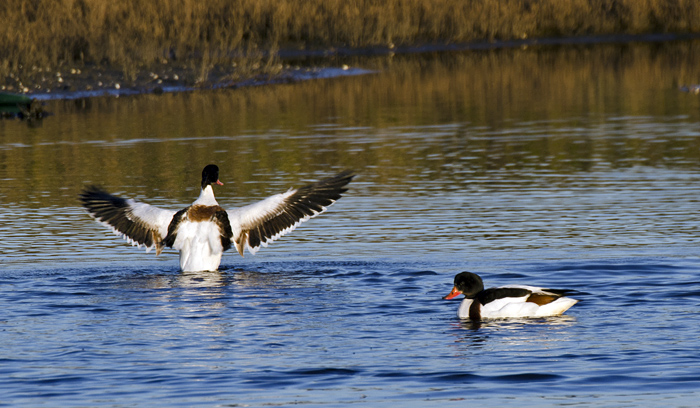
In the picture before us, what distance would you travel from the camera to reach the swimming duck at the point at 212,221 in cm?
1284

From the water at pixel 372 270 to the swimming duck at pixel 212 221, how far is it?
0.99 feet

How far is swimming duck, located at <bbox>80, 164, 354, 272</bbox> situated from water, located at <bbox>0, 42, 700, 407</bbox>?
301 millimetres

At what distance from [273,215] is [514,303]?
11.0ft

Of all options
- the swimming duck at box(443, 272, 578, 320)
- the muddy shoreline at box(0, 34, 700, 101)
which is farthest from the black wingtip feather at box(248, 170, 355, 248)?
the muddy shoreline at box(0, 34, 700, 101)

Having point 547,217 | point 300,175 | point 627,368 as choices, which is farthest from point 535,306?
point 300,175

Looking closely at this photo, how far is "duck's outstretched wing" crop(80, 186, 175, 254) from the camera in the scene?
43.0 feet

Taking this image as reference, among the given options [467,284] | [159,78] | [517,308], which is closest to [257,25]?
[159,78]

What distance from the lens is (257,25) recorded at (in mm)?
49312

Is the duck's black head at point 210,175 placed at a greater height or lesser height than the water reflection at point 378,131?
greater

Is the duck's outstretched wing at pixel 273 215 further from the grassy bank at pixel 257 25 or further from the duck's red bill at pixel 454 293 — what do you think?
the grassy bank at pixel 257 25

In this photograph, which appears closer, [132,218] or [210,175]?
[210,175]

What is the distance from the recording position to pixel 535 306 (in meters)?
10.5

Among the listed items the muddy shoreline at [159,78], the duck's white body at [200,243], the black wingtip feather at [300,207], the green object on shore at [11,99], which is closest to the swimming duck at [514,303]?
the black wingtip feather at [300,207]

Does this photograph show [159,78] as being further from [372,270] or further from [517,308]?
[517,308]
